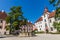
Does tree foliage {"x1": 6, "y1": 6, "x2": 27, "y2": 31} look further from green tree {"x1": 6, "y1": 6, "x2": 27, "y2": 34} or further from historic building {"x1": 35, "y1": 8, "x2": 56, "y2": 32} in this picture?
historic building {"x1": 35, "y1": 8, "x2": 56, "y2": 32}

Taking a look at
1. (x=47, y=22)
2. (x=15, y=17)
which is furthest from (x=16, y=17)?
(x=47, y=22)

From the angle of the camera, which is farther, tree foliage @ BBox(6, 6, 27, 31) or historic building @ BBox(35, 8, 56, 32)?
historic building @ BBox(35, 8, 56, 32)

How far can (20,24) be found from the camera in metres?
45.0

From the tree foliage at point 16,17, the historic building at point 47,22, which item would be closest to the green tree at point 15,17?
the tree foliage at point 16,17

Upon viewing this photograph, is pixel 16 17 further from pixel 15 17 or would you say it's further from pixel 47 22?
pixel 47 22

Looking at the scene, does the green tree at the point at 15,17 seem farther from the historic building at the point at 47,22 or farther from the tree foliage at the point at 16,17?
the historic building at the point at 47,22

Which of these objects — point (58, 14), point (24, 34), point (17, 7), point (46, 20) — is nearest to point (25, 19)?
point (17, 7)

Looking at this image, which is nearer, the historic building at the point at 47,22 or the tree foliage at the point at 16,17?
the tree foliage at the point at 16,17

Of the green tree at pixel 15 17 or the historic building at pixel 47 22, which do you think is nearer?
the green tree at pixel 15 17

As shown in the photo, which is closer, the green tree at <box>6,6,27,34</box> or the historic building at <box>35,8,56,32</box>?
the green tree at <box>6,6,27,34</box>

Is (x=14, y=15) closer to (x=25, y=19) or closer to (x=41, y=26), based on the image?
(x=25, y=19)

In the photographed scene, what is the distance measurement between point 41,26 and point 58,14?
2512 inches

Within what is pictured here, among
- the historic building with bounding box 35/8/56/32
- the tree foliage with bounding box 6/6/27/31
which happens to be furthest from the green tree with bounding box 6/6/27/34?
the historic building with bounding box 35/8/56/32

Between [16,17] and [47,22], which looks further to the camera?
[47,22]
